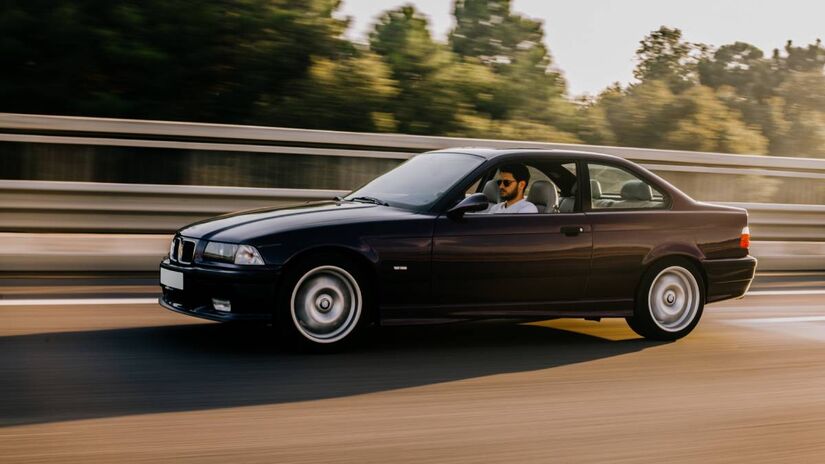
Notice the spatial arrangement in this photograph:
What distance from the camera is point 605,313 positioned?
808 centimetres

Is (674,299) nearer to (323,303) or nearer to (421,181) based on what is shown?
(421,181)

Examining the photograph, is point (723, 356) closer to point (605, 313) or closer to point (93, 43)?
point (605, 313)

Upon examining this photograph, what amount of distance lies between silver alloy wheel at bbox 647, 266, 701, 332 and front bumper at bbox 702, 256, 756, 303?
0.14 m

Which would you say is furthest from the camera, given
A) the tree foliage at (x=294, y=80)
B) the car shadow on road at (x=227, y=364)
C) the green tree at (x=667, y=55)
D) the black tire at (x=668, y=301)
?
the green tree at (x=667, y=55)

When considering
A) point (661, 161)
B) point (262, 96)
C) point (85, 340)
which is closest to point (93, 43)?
point (262, 96)

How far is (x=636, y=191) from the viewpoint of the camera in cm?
841

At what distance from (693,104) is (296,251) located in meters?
15.4

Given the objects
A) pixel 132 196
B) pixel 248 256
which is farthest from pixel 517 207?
pixel 132 196

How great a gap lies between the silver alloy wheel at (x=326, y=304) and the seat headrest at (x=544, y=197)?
5.34 feet

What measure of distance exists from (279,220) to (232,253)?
43cm

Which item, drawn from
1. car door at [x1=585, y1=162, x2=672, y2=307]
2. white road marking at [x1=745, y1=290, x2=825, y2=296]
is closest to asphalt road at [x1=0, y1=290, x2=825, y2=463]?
car door at [x1=585, y1=162, x2=672, y2=307]

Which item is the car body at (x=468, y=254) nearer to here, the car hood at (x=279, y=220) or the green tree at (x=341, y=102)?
the car hood at (x=279, y=220)

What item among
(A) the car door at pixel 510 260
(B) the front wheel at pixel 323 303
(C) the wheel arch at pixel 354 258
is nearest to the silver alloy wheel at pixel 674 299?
(A) the car door at pixel 510 260

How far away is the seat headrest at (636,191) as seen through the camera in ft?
27.5
